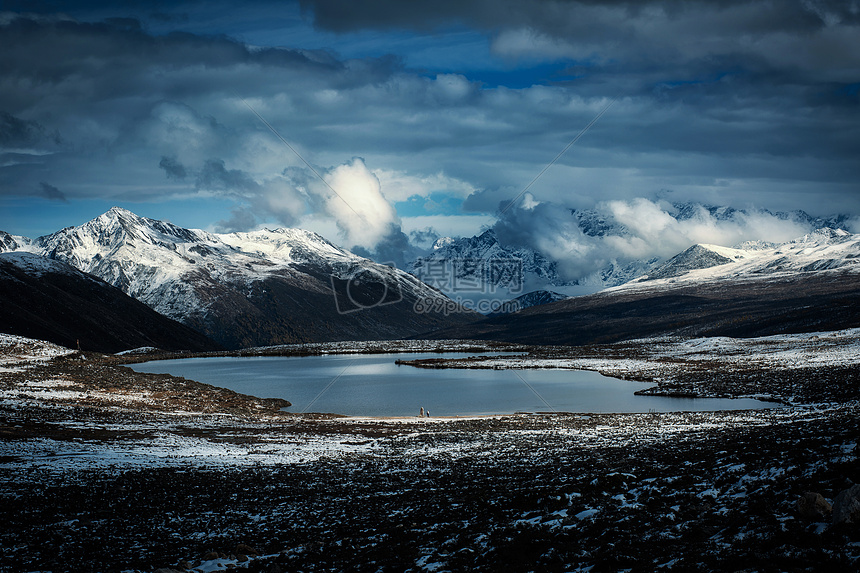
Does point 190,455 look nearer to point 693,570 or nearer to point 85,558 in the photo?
point 85,558

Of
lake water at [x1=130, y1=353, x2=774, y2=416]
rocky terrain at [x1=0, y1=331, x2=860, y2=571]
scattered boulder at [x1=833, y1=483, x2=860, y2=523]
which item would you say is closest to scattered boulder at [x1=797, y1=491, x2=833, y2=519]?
rocky terrain at [x1=0, y1=331, x2=860, y2=571]

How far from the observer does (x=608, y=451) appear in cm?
2700

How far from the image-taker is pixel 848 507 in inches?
440

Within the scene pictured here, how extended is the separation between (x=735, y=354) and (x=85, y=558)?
10077 cm

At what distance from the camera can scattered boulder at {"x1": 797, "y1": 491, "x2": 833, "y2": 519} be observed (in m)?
12.0

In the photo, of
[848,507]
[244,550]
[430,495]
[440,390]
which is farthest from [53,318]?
[848,507]

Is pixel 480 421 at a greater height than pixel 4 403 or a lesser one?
lesser

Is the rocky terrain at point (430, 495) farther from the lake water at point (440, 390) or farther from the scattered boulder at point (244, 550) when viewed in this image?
the lake water at point (440, 390)

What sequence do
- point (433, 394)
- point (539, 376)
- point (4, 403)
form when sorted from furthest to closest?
point (539, 376) → point (433, 394) → point (4, 403)

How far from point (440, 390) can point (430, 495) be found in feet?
170

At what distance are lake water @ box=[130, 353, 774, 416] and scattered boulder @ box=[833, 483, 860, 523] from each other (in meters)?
40.2

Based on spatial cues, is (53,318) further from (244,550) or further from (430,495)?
(244,550)

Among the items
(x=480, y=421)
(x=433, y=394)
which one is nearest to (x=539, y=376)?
(x=433, y=394)

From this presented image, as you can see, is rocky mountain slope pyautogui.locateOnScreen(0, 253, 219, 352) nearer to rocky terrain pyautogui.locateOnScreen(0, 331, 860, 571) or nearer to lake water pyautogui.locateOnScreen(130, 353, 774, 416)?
lake water pyautogui.locateOnScreen(130, 353, 774, 416)
